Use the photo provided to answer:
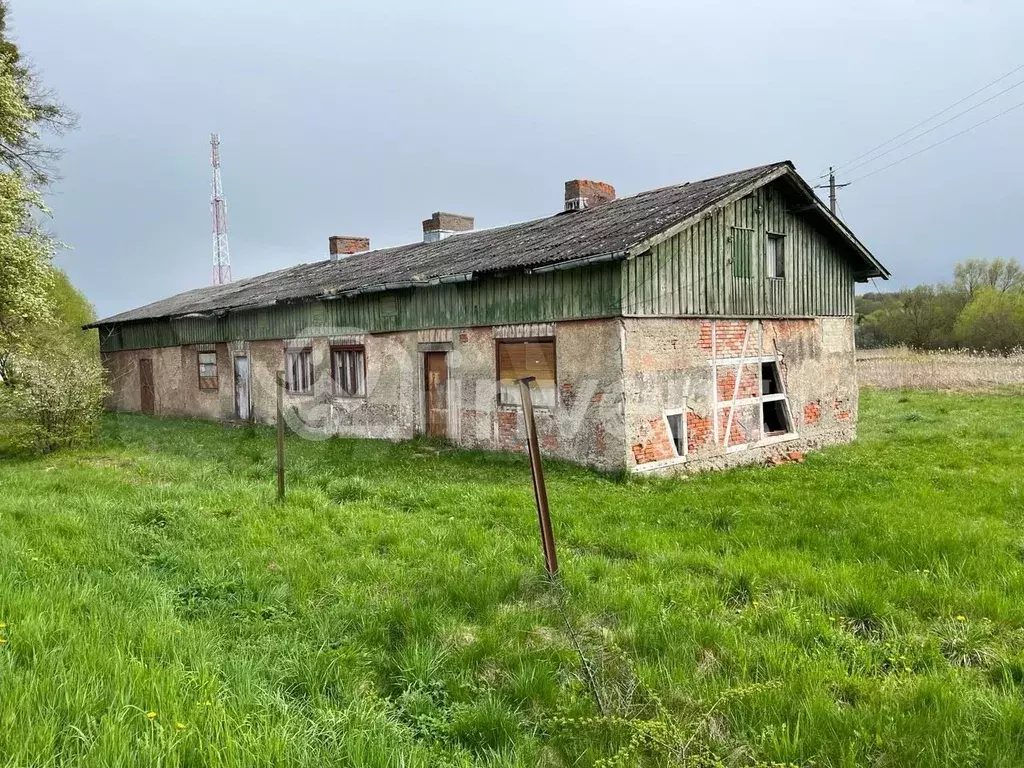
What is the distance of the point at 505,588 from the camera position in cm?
518

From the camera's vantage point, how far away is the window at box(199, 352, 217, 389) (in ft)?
67.4

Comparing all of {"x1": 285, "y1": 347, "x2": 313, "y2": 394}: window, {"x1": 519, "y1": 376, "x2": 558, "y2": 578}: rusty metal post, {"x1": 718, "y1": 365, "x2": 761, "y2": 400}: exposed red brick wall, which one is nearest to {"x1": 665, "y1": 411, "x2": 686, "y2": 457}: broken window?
{"x1": 718, "y1": 365, "x2": 761, "y2": 400}: exposed red brick wall

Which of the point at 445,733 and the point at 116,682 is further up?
the point at 116,682

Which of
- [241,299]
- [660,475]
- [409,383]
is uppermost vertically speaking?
[241,299]

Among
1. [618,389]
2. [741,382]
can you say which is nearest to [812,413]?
[741,382]

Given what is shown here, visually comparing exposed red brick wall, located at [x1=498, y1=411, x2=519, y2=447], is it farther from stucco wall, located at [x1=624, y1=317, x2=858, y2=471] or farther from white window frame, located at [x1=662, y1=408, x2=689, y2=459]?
white window frame, located at [x1=662, y1=408, x2=689, y2=459]

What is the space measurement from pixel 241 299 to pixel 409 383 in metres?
8.59

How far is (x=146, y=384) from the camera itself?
2392 centimetres

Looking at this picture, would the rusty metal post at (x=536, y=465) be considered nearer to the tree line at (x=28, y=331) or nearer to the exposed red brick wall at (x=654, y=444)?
the exposed red brick wall at (x=654, y=444)

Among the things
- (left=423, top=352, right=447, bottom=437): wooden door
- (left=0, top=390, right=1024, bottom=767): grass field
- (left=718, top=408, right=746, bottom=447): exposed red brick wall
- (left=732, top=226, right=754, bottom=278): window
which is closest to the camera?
(left=0, top=390, right=1024, bottom=767): grass field

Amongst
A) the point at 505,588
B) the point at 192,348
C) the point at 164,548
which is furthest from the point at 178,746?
→ the point at 192,348

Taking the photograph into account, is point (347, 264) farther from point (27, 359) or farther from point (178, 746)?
point (178, 746)

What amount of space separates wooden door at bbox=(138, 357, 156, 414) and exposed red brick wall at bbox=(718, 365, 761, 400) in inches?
794

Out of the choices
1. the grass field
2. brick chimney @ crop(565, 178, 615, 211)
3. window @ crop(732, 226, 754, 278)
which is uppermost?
brick chimney @ crop(565, 178, 615, 211)
